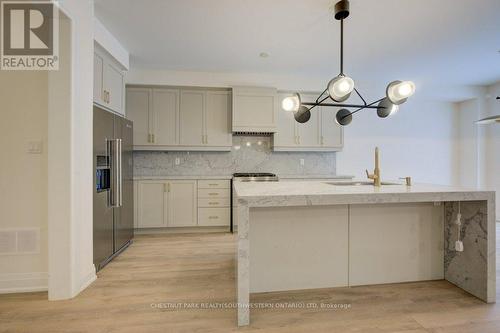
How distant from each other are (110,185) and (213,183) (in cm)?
157

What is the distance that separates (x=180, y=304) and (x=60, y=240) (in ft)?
3.60

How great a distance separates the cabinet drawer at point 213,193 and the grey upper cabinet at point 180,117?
2.36ft

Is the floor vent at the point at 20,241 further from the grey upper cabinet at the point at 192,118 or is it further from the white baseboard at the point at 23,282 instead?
the grey upper cabinet at the point at 192,118

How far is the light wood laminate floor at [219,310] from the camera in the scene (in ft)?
5.22

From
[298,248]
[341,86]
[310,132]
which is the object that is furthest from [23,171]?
[310,132]

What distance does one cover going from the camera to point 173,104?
12.9 ft

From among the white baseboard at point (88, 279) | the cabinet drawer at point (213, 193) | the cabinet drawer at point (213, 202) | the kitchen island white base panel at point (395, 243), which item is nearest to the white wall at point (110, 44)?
the cabinet drawer at point (213, 193)

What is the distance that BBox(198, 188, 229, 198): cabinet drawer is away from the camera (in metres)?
3.86

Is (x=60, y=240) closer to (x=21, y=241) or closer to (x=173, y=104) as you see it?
(x=21, y=241)

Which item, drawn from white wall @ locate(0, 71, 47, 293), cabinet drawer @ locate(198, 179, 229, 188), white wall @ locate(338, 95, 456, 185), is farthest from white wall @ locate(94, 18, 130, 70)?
white wall @ locate(338, 95, 456, 185)

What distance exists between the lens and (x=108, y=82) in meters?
2.91
